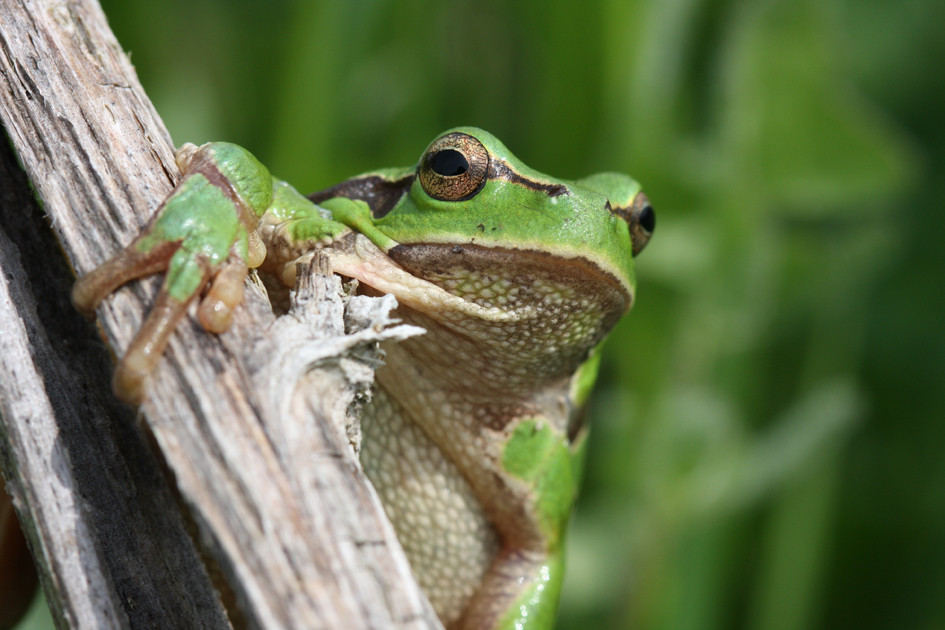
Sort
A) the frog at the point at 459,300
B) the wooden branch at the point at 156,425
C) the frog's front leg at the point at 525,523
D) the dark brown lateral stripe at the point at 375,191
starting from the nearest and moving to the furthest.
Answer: the wooden branch at the point at 156,425, the frog at the point at 459,300, the dark brown lateral stripe at the point at 375,191, the frog's front leg at the point at 525,523

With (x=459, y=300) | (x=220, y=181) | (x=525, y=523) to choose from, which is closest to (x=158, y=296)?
(x=220, y=181)

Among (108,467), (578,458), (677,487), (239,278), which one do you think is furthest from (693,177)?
(108,467)

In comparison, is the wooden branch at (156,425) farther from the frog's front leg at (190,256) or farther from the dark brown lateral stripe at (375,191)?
the dark brown lateral stripe at (375,191)

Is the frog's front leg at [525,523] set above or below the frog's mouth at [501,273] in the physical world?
below

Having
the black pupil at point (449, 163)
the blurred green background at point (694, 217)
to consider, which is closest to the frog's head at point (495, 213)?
the black pupil at point (449, 163)

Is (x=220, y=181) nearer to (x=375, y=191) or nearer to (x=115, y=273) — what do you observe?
(x=115, y=273)

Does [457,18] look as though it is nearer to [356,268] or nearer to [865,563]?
[356,268]

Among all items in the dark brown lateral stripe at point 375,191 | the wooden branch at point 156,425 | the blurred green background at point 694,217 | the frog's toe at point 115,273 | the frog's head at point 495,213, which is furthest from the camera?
the blurred green background at point 694,217
